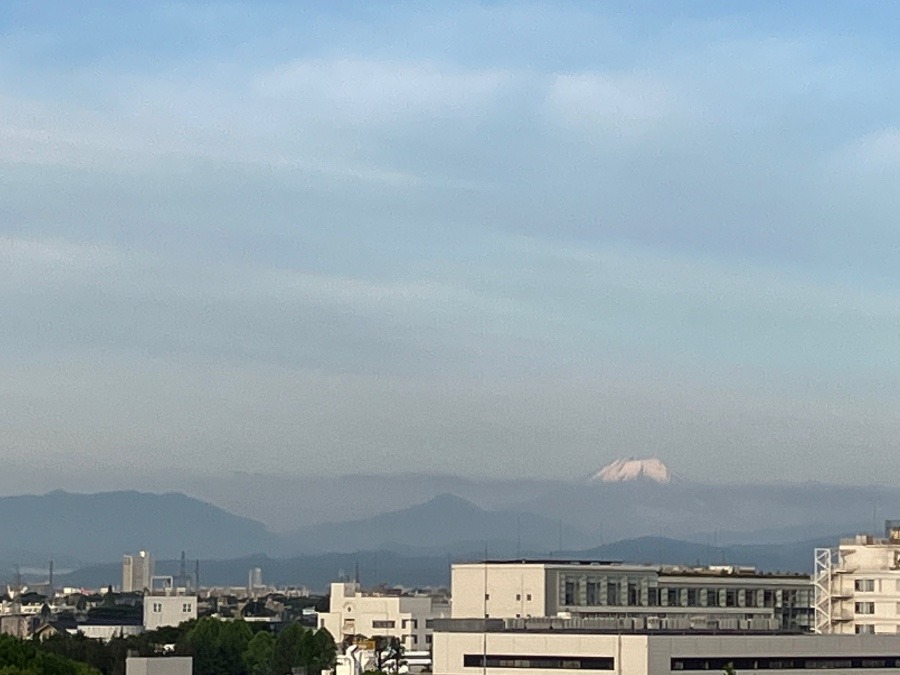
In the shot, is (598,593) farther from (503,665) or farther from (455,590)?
(503,665)

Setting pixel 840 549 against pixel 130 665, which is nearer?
pixel 130 665

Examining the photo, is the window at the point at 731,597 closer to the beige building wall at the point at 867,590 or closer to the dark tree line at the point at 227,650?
the beige building wall at the point at 867,590

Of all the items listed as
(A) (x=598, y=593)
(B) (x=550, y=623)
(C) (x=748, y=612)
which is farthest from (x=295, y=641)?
(B) (x=550, y=623)

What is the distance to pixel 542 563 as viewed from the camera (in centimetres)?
12700

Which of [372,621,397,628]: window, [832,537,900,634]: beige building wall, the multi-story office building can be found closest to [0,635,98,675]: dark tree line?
the multi-story office building

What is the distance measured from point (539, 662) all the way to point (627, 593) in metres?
42.3

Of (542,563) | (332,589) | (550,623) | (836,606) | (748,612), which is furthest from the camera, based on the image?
(332,589)

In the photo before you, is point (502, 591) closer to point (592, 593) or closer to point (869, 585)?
point (592, 593)

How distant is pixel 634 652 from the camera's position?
8781 cm

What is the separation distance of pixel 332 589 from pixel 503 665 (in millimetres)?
87142

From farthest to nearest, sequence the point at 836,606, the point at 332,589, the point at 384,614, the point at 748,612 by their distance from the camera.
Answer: the point at 332,589 → the point at 384,614 → the point at 748,612 → the point at 836,606

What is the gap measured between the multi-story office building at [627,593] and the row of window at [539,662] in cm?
2730

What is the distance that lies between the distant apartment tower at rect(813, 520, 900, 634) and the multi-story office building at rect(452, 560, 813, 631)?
2.88 metres

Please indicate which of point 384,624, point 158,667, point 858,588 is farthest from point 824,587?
point 384,624
